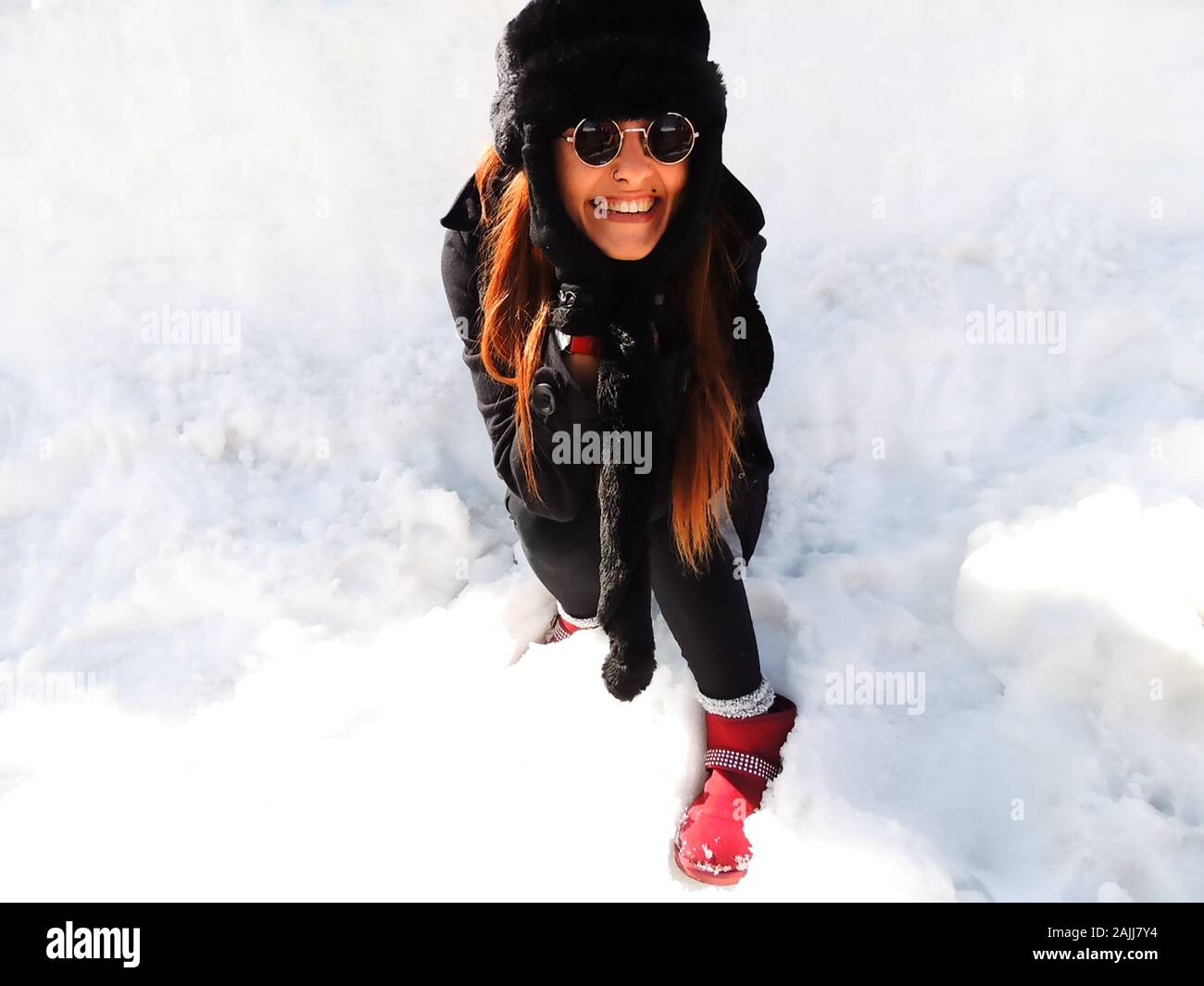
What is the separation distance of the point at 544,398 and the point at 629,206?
0.36 m

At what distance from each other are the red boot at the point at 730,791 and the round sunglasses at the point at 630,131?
1116mm

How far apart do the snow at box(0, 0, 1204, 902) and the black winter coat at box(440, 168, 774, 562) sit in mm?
448

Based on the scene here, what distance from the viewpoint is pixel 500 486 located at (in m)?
2.53

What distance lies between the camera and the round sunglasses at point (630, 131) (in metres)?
1.36

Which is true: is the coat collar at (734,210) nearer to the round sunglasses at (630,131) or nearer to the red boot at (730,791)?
the round sunglasses at (630,131)

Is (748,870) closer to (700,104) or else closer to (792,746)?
(792,746)

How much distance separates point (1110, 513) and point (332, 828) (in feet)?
6.17

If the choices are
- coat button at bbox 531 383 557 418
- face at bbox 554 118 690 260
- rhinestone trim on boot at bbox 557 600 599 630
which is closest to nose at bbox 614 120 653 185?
face at bbox 554 118 690 260

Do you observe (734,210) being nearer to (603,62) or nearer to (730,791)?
(603,62)

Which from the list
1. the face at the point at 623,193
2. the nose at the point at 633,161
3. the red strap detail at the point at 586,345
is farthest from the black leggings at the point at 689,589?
the nose at the point at 633,161

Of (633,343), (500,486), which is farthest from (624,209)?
(500,486)

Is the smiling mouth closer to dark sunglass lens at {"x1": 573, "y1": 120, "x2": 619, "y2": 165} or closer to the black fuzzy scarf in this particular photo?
dark sunglass lens at {"x1": 573, "y1": 120, "x2": 619, "y2": 165}

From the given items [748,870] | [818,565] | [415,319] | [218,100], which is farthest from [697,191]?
[218,100]

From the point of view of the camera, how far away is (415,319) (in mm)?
2822
